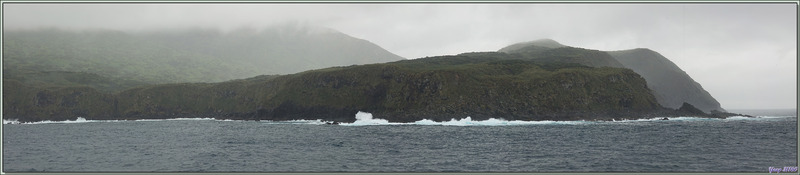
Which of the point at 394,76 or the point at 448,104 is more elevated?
the point at 394,76

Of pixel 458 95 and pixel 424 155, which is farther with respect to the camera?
pixel 458 95

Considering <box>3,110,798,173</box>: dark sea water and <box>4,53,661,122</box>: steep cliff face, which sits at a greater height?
<box>4,53,661,122</box>: steep cliff face

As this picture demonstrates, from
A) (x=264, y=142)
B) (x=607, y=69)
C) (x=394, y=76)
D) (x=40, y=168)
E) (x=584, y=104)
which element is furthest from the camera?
(x=607, y=69)

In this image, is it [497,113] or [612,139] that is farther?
[497,113]

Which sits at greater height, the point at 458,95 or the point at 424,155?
the point at 458,95

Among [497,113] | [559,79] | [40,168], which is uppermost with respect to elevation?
[559,79]

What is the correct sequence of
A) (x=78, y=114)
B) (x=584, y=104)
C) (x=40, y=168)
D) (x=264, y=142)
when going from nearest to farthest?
(x=40, y=168) < (x=264, y=142) < (x=584, y=104) < (x=78, y=114)

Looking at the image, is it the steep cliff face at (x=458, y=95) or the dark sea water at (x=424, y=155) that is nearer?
the dark sea water at (x=424, y=155)

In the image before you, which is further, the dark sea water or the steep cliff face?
the steep cliff face

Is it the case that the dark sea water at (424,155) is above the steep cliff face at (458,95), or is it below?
below

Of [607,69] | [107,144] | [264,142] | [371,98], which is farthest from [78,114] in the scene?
[607,69]

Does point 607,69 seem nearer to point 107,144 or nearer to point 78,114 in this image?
point 107,144
